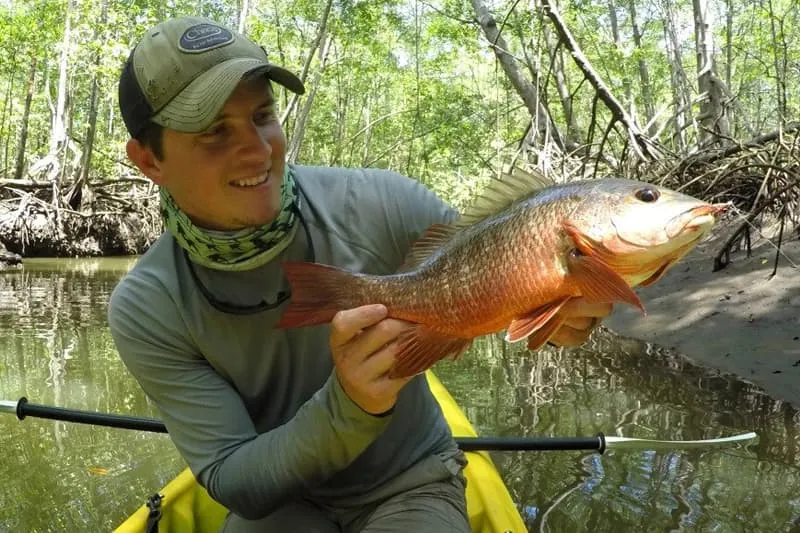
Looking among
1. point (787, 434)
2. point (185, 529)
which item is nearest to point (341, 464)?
point (185, 529)

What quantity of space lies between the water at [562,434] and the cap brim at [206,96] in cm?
239

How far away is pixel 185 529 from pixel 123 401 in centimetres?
296

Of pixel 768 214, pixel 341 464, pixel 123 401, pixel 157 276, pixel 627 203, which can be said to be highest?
pixel 627 203

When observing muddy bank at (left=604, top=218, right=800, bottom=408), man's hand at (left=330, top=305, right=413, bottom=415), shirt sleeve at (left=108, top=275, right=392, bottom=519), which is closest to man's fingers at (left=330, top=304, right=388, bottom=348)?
man's hand at (left=330, top=305, right=413, bottom=415)

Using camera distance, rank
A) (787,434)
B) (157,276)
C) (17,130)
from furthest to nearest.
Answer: (17,130)
(787,434)
(157,276)

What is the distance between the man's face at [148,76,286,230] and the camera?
1616mm

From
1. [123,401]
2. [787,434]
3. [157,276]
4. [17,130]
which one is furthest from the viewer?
[17,130]

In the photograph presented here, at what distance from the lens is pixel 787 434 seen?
393 centimetres

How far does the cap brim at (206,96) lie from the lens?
5.08 feet

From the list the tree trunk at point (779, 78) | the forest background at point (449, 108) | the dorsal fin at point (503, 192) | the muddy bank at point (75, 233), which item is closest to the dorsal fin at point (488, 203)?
the dorsal fin at point (503, 192)

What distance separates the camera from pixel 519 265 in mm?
1258

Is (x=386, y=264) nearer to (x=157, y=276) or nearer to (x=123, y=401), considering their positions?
(x=157, y=276)

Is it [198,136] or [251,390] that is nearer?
[198,136]

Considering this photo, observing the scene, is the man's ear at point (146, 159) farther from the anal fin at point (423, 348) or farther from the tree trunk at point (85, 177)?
the tree trunk at point (85, 177)
